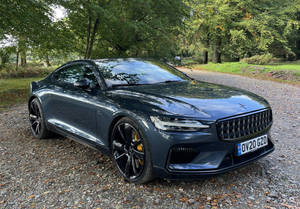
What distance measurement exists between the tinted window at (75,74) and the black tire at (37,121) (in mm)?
669

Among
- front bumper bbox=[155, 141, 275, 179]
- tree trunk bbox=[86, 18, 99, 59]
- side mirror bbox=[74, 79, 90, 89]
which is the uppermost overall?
tree trunk bbox=[86, 18, 99, 59]

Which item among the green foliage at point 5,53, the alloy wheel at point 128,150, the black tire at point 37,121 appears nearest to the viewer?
the alloy wheel at point 128,150

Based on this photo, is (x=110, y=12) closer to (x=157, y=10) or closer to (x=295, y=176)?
(x=157, y=10)

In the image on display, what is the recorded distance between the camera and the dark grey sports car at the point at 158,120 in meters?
2.59

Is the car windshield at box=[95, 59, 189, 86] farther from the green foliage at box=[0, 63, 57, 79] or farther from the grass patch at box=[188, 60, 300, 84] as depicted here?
the green foliage at box=[0, 63, 57, 79]

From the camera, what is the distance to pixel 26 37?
30.2 feet

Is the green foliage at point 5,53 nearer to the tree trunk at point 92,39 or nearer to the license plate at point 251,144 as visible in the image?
the tree trunk at point 92,39

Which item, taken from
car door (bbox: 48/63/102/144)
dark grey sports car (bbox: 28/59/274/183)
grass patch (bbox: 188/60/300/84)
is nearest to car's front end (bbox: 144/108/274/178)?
dark grey sports car (bbox: 28/59/274/183)

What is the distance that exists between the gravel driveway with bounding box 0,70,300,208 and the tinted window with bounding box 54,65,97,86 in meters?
1.13

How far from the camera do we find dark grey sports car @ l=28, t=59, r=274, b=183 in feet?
8.50

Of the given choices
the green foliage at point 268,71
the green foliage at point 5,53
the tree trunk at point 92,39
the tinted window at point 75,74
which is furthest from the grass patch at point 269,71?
the tinted window at point 75,74

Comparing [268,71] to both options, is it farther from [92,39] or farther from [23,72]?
[23,72]

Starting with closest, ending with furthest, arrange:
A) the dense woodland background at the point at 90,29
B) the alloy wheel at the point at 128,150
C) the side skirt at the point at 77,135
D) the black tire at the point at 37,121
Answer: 1. the alloy wheel at the point at 128,150
2. the side skirt at the point at 77,135
3. the black tire at the point at 37,121
4. the dense woodland background at the point at 90,29

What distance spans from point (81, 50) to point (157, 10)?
159 inches
